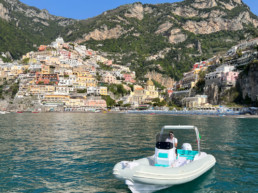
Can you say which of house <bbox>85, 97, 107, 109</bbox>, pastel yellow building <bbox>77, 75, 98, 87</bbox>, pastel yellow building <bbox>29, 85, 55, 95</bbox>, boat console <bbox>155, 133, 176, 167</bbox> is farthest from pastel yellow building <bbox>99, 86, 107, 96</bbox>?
boat console <bbox>155, 133, 176, 167</bbox>

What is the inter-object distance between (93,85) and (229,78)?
73157 millimetres

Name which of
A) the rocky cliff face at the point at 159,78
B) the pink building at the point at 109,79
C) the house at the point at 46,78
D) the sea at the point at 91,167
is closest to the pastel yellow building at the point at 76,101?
the house at the point at 46,78

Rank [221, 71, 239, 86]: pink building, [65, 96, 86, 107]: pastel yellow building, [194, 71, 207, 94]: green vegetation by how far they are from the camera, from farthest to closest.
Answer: [65, 96, 86, 107]: pastel yellow building, [194, 71, 207, 94]: green vegetation, [221, 71, 239, 86]: pink building

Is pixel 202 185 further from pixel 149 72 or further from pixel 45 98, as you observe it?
pixel 149 72

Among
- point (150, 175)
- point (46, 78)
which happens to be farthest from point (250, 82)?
point (46, 78)

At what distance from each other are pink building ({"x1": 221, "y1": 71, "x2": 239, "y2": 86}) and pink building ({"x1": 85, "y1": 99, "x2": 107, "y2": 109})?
58.2 meters

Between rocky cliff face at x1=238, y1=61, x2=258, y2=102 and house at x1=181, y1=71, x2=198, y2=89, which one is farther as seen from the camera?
house at x1=181, y1=71, x2=198, y2=89

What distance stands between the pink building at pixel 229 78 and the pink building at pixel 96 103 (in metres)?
58.2

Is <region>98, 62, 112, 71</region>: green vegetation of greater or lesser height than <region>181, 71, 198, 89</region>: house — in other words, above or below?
above

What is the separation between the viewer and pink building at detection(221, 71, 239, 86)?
258 feet

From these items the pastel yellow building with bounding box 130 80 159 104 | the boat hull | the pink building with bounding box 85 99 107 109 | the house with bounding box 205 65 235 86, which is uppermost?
the house with bounding box 205 65 235 86

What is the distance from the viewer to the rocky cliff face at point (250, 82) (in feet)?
222

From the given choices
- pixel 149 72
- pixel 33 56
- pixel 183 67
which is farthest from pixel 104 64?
pixel 183 67

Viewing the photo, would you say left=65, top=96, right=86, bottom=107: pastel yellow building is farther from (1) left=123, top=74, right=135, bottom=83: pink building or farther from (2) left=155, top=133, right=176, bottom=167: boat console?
(2) left=155, top=133, right=176, bottom=167: boat console
